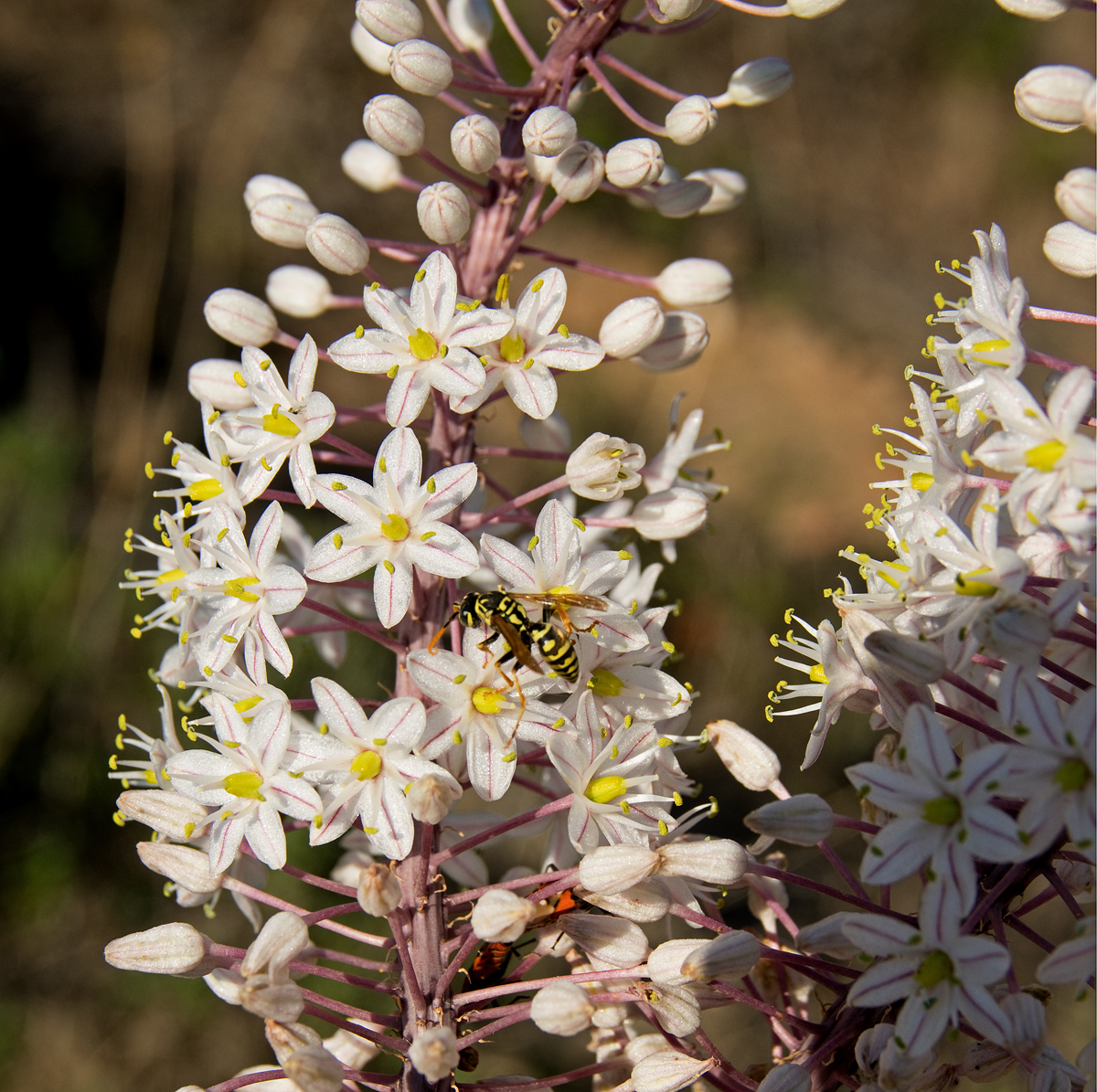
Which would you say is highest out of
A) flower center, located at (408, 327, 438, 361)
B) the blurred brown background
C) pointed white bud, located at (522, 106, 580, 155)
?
pointed white bud, located at (522, 106, 580, 155)

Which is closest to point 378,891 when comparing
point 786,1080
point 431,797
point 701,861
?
point 431,797

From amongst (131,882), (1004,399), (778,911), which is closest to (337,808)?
(778,911)

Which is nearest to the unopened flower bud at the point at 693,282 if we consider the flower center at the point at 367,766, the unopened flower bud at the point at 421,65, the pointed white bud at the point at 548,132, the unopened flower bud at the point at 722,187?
the unopened flower bud at the point at 722,187

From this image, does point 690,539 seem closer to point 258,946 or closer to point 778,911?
point 778,911

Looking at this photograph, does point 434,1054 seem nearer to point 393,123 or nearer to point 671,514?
point 671,514

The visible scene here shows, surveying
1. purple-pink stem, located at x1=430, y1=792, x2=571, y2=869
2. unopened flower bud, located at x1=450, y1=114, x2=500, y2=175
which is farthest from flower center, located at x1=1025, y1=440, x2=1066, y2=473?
unopened flower bud, located at x1=450, y1=114, x2=500, y2=175

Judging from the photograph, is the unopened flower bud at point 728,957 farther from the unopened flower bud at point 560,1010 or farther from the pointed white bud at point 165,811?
the pointed white bud at point 165,811

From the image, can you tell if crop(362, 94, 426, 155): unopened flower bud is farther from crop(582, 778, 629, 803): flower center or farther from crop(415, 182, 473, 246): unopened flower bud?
crop(582, 778, 629, 803): flower center
